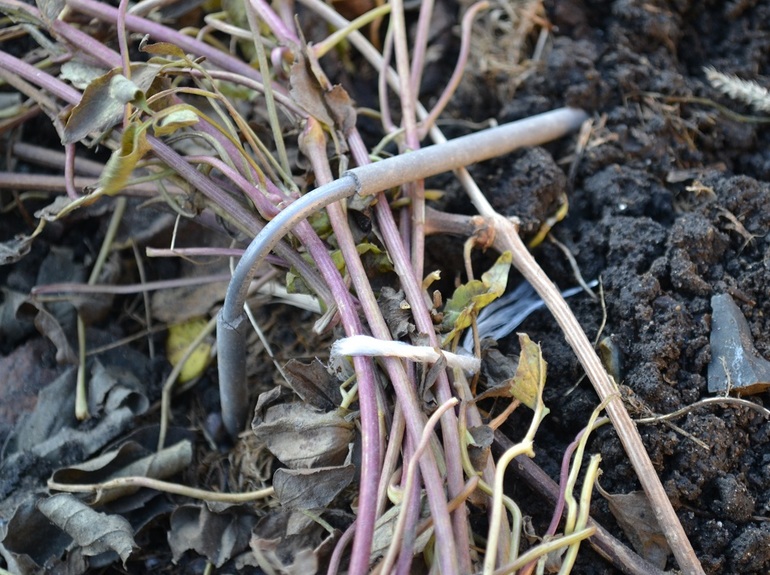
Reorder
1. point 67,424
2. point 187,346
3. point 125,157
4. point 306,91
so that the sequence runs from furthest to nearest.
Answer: point 187,346, point 67,424, point 306,91, point 125,157

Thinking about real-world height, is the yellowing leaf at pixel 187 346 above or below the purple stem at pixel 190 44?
below

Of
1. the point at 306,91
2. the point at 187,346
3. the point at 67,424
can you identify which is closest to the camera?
the point at 306,91

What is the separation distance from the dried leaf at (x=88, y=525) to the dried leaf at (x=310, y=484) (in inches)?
11.0

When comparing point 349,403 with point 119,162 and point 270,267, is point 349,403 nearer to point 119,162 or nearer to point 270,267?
point 270,267

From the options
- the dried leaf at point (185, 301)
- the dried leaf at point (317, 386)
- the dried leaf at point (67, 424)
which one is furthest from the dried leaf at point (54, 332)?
the dried leaf at point (317, 386)

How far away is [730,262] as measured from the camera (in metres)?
1.25

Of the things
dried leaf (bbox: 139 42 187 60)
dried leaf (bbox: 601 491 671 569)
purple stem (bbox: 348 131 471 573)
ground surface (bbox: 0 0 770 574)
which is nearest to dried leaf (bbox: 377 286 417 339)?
purple stem (bbox: 348 131 471 573)

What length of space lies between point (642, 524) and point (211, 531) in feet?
2.20

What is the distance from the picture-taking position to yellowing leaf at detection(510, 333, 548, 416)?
1045mm

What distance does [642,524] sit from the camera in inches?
41.2

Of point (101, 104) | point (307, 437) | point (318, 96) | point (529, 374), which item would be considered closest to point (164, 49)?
point (101, 104)

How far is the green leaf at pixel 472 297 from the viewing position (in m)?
1.10

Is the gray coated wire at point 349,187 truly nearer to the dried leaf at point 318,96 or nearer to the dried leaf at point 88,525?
the dried leaf at point 318,96

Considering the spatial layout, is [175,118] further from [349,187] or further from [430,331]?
[430,331]
